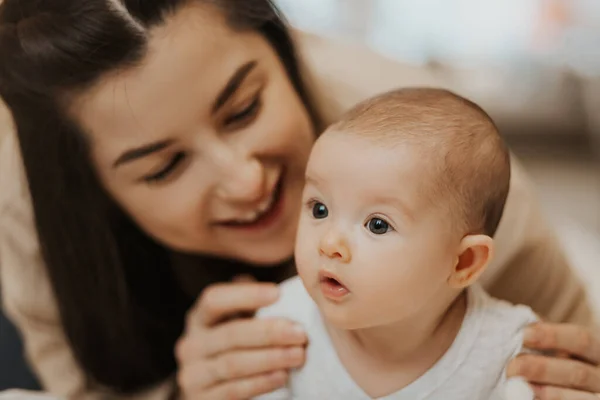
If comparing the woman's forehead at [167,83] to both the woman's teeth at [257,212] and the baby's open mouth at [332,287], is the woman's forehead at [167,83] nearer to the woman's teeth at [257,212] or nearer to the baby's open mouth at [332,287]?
the woman's teeth at [257,212]

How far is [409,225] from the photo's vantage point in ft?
2.27

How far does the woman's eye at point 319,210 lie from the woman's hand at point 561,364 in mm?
271

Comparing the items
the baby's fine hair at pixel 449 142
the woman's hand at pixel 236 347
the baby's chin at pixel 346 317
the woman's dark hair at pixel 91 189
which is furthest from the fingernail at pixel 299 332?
the woman's dark hair at pixel 91 189

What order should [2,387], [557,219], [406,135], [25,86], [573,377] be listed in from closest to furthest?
[406,135]
[573,377]
[25,86]
[2,387]
[557,219]

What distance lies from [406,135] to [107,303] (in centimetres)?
67

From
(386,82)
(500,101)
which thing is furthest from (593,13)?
(386,82)

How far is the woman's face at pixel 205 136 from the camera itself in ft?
2.97

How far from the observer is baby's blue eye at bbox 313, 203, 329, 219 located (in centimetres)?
73

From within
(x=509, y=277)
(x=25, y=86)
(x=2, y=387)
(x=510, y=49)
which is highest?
(x=25, y=86)

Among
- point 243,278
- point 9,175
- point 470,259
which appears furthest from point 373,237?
point 9,175

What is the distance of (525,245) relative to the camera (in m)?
1.10

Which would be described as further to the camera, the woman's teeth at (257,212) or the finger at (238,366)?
the woman's teeth at (257,212)

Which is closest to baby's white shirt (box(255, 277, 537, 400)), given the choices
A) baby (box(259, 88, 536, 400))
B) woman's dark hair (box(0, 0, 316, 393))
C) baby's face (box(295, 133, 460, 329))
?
baby (box(259, 88, 536, 400))

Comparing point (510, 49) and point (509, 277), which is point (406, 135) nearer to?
point (509, 277)
